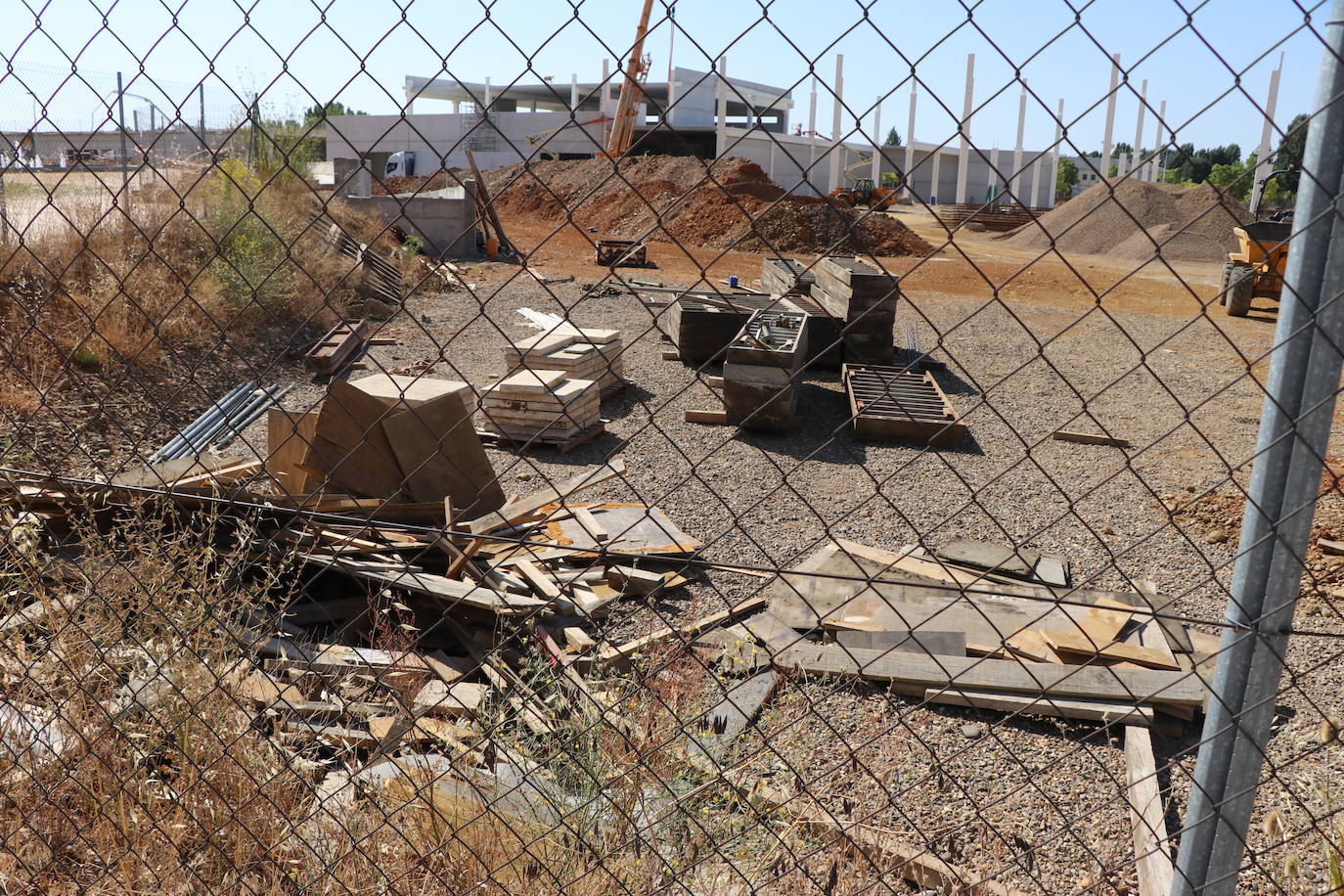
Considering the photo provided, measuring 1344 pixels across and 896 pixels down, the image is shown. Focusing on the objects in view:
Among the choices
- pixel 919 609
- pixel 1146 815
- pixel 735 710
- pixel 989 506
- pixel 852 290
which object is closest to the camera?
pixel 1146 815

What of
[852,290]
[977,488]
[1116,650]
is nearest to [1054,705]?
[1116,650]

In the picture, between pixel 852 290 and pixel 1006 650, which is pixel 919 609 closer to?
pixel 1006 650

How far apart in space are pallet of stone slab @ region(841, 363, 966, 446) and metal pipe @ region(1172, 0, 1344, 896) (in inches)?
247

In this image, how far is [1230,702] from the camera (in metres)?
1.58

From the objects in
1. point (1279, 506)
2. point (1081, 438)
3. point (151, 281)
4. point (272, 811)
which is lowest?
point (1081, 438)

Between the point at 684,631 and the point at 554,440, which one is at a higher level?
the point at 684,631

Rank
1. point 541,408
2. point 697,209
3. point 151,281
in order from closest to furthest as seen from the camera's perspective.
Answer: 1. point 541,408
2. point 151,281
3. point 697,209

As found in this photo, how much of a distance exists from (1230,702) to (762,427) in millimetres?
7303

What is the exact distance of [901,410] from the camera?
916 cm

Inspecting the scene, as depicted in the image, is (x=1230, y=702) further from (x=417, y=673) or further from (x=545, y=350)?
(x=545, y=350)

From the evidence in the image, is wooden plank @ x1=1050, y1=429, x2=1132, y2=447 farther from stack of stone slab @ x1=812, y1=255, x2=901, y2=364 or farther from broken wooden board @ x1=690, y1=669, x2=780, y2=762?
broken wooden board @ x1=690, y1=669, x2=780, y2=762

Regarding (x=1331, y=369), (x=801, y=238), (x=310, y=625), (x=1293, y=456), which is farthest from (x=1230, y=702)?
(x=801, y=238)

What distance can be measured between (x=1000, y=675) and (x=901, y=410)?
5.13 meters

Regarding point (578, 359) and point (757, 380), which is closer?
point (757, 380)
